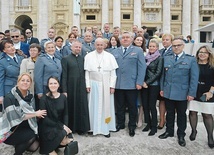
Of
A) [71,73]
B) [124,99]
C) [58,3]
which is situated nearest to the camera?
[71,73]

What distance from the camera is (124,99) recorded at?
5.42 m

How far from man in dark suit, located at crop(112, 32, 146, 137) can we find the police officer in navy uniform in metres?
0.57

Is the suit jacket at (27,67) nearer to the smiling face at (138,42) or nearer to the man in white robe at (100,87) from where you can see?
the man in white robe at (100,87)

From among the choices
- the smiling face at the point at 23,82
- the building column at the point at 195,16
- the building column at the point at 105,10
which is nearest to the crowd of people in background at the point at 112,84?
the smiling face at the point at 23,82

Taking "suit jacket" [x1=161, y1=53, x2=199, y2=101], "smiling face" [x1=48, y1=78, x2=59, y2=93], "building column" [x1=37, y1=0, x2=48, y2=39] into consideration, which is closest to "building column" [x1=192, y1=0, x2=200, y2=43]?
"building column" [x1=37, y1=0, x2=48, y2=39]

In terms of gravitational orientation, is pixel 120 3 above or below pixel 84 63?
above

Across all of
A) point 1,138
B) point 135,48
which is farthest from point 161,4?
point 1,138

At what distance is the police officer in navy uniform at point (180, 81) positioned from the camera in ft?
15.3

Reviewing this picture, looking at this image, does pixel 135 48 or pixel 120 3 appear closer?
pixel 135 48

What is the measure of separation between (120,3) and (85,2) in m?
5.59

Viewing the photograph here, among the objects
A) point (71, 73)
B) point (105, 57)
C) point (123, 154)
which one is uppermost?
point (105, 57)

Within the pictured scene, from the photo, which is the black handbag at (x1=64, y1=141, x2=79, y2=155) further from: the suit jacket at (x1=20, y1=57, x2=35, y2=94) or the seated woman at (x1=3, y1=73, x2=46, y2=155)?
the suit jacket at (x1=20, y1=57, x2=35, y2=94)

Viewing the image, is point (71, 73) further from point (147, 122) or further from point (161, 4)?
point (161, 4)

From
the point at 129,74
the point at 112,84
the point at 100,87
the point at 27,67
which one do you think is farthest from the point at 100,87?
the point at 27,67
